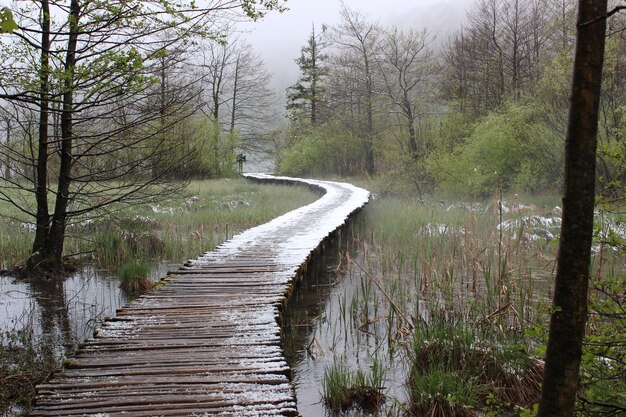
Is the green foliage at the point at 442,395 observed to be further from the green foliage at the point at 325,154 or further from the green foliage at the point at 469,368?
the green foliage at the point at 325,154

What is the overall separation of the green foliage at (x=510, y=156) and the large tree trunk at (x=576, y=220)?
13.0m

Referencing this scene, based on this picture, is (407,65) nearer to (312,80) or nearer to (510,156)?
(510,156)

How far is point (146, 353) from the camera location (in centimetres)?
395

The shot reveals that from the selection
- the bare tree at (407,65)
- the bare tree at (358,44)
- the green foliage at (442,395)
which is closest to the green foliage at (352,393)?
the green foliage at (442,395)

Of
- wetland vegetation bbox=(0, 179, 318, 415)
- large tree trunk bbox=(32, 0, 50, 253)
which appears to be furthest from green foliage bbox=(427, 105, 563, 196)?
large tree trunk bbox=(32, 0, 50, 253)

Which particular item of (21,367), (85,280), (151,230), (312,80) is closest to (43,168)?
(85,280)

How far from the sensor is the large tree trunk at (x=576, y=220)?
1.96m

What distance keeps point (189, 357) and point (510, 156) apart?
47.3 feet

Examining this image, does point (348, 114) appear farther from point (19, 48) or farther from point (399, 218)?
point (19, 48)

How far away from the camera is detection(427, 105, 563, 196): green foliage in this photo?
15.2 meters

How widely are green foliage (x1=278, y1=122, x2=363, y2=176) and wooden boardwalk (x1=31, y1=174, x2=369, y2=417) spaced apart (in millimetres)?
27195

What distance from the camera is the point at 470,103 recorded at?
69.1ft

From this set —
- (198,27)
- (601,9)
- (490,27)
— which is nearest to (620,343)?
(601,9)

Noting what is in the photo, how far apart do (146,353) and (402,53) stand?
21.2 m
